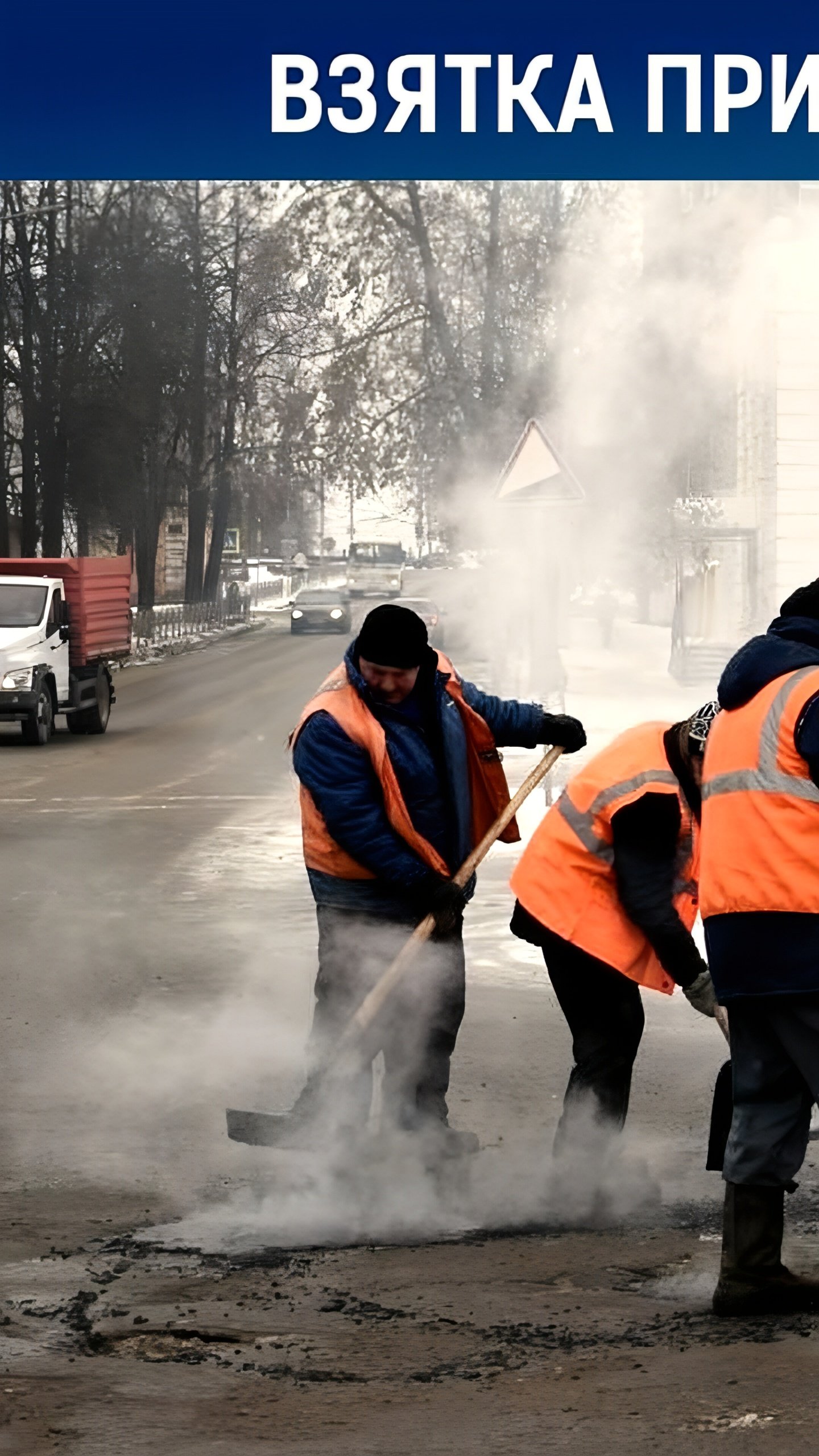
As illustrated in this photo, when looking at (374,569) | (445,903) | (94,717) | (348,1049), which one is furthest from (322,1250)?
(374,569)

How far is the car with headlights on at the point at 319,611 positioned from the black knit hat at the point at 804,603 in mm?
48251

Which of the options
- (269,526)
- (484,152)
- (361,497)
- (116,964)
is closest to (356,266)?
(361,497)

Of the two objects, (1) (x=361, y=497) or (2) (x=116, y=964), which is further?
(1) (x=361, y=497)

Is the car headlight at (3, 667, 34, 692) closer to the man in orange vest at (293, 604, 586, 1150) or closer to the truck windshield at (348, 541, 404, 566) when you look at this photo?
the man in orange vest at (293, 604, 586, 1150)

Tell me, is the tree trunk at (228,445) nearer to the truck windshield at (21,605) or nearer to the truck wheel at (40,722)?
the truck windshield at (21,605)

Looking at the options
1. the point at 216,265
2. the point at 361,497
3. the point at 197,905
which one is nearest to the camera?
the point at 197,905

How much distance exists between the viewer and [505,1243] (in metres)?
4.77

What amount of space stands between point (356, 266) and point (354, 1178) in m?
24.2

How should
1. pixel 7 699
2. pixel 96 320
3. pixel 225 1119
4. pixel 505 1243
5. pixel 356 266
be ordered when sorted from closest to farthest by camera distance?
1. pixel 505 1243
2. pixel 225 1119
3. pixel 7 699
4. pixel 356 266
5. pixel 96 320

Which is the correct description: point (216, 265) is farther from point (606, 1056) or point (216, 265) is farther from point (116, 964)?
point (606, 1056)

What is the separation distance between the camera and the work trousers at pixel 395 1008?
5.36 m

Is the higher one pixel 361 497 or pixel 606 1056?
pixel 361 497

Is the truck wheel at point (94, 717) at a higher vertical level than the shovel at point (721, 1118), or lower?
lower

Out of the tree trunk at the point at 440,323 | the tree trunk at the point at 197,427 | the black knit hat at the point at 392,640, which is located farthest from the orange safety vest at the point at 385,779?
the tree trunk at the point at 197,427
